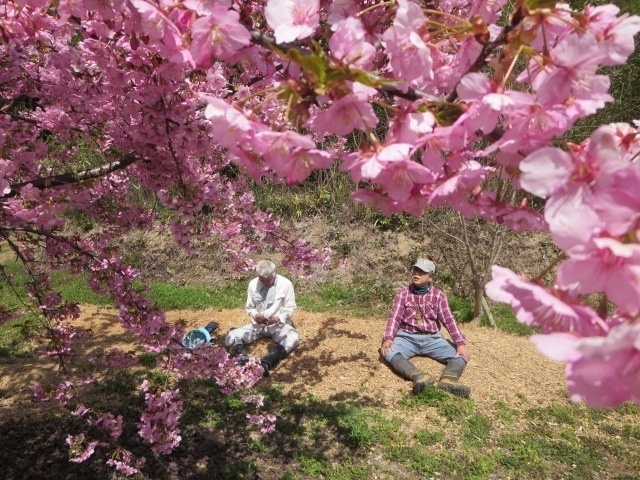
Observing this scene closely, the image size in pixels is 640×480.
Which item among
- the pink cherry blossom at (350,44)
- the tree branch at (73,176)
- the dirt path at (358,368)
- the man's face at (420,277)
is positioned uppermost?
the pink cherry blossom at (350,44)

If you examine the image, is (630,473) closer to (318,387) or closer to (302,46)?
(318,387)

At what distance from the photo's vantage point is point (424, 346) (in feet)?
16.8

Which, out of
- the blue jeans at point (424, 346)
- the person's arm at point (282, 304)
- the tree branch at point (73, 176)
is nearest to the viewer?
the tree branch at point (73, 176)

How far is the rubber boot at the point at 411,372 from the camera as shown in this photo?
4398mm

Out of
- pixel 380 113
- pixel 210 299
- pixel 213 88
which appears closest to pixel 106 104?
pixel 213 88

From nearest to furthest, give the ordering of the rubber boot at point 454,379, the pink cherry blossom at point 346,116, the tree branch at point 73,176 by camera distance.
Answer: the pink cherry blossom at point 346,116 → the tree branch at point 73,176 → the rubber boot at point 454,379

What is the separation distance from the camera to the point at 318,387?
15.2ft

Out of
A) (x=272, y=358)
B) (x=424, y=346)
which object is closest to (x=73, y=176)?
(x=272, y=358)

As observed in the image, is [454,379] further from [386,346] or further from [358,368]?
[358,368]

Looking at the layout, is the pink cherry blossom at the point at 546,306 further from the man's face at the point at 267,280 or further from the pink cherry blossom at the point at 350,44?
the man's face at the point at 267,280

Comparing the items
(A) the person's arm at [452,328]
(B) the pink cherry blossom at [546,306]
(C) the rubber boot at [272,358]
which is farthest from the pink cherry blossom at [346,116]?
(A) the person's arm at [452,328]

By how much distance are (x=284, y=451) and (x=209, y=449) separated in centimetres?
62

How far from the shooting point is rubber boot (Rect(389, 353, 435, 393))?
4.40 m

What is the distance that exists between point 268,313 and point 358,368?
132cm
